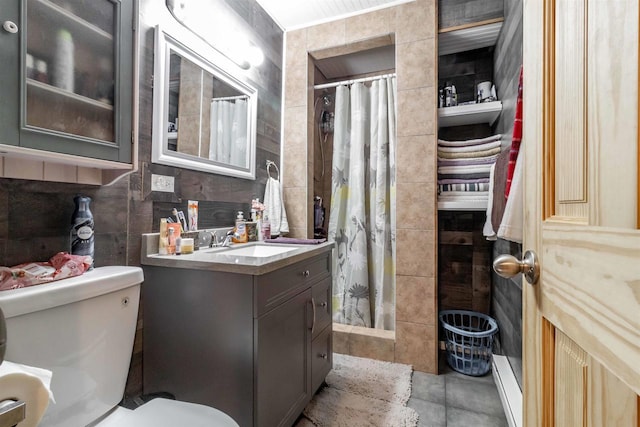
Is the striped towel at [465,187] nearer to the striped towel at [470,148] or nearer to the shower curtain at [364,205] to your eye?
the striped towel at [470,148]

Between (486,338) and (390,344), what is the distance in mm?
582

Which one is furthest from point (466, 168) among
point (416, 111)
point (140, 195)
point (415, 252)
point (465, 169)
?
point (140, 195)

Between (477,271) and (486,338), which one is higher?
(477,271)

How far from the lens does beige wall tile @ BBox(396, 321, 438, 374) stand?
1.90 m

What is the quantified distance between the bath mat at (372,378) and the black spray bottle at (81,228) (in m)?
1.41

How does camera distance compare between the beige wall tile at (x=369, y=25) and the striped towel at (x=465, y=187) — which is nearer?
Result: the striped towel at (x=465, y=187)

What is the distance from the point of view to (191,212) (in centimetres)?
149

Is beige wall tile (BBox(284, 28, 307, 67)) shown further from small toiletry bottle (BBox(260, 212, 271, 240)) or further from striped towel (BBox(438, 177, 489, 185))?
striped towel (BBox(438, 177, 489, 185))

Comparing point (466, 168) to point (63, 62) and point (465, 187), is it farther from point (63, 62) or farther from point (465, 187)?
point (63, 62)

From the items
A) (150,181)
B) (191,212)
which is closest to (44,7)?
(150,181)

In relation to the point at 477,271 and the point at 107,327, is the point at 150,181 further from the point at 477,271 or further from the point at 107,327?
the point at 477,271

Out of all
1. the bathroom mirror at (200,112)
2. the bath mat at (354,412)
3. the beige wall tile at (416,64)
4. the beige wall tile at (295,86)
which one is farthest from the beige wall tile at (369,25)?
the bath mat at (354,412)

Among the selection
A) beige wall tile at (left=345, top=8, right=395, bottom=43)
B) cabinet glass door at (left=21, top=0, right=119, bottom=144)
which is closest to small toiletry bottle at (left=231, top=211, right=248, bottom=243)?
cabinet glass door at (left=21, top=0, right=119, bottom=144)

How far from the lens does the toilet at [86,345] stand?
0.74 meters
